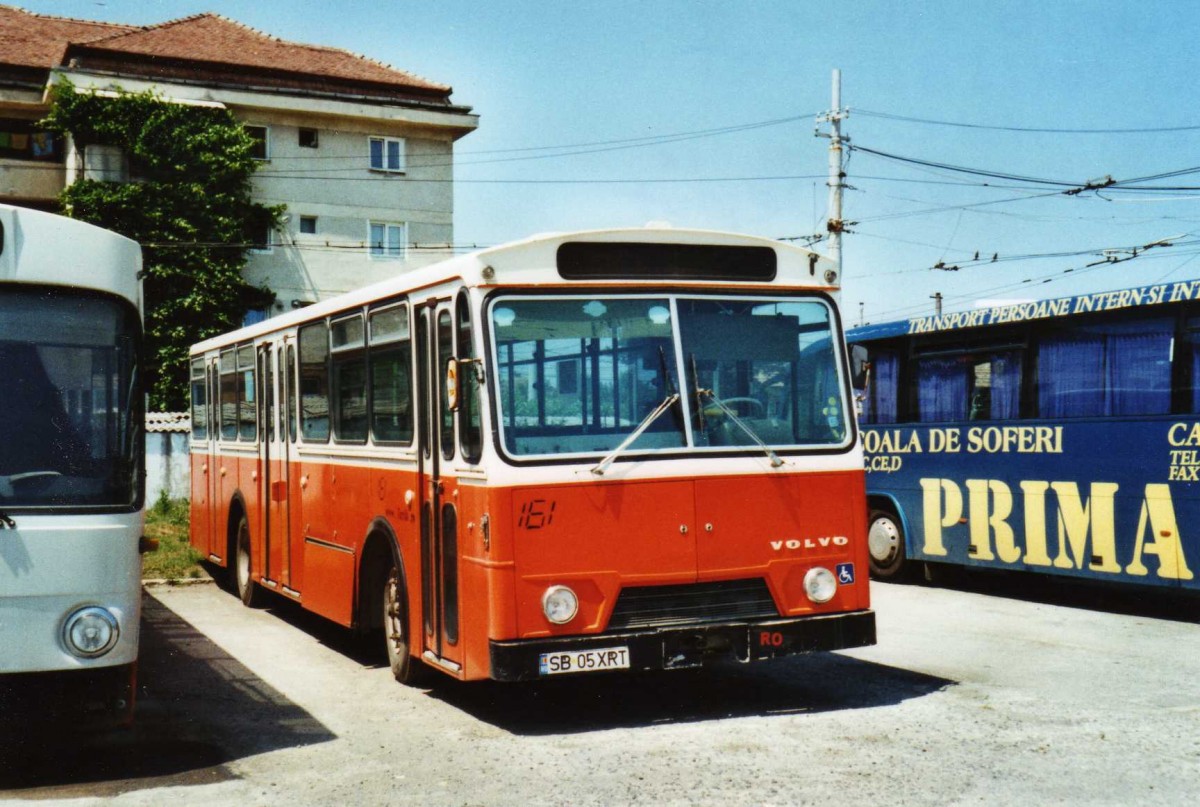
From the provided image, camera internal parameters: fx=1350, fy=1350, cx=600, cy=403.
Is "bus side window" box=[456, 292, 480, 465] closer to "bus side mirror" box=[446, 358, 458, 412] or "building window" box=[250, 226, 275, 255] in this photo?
"bus side mirror" box=[446, 358, 458, 412]

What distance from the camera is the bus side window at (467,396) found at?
7984 mm

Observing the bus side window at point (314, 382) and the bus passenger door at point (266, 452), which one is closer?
the bus side window at point (314, 382)

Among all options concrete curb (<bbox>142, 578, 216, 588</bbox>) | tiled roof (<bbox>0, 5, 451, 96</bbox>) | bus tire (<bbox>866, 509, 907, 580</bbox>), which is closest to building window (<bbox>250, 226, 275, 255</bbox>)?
tiled roof (<bbox>0, 5, 451, 96</bbox>)

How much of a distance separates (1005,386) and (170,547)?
11877mm

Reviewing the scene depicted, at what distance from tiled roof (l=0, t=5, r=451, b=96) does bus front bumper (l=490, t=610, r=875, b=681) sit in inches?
1379

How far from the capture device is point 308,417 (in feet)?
38.7

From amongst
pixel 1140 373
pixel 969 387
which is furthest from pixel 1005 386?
pixel 1140 373

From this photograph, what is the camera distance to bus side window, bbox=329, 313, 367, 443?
33.8ft

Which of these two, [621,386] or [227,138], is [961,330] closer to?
[621,386]

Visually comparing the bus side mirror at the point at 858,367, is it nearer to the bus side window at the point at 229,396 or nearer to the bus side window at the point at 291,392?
the bus side window at the point at 291,392

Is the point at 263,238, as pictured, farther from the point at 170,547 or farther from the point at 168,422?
the point at 170,547

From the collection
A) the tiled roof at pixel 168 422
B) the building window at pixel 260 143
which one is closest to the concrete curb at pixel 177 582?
the tiled roof at pixel 168 422

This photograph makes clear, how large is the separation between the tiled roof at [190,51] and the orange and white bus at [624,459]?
32.9m

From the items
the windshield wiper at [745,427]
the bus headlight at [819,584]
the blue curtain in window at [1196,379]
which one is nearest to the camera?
the windshield wiper at [745,427]
